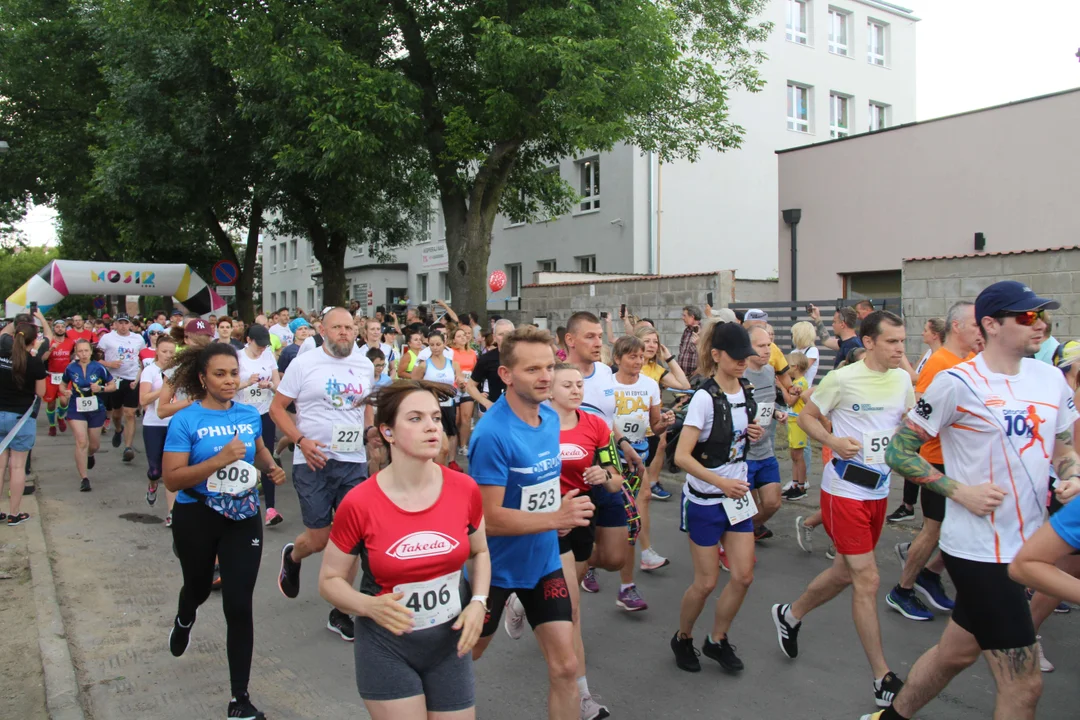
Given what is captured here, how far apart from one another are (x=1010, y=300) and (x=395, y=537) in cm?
242

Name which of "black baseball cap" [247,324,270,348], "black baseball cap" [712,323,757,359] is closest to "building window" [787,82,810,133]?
"black baseball cap" [247,324,270,348]

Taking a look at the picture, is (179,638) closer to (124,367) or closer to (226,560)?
(226,560)

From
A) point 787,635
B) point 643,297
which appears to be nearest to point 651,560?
point 787,635

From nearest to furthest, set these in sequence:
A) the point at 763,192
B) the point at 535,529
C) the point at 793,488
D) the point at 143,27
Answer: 1. the point at 535,529
2. the point at 793,488
3. the point at 143,27
4. the point at 763,192

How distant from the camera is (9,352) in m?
7.81

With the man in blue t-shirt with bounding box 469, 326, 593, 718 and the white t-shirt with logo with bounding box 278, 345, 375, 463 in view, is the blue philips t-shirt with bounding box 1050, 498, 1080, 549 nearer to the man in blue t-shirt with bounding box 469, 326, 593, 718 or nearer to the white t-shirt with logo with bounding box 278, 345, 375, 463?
the man in blue t-shirt with bounding box 469, 326, 593, 718

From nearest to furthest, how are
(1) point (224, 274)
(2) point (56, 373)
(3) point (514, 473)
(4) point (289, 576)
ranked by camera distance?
1. (3) point (514, 473)
2. (4) point (289, 576)
3. (2) point (56, 373)
4. (1) point (224, 274)

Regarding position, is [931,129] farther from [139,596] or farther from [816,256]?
[139,596]

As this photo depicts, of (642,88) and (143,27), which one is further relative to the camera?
(143,27)

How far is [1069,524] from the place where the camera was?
7.75ft

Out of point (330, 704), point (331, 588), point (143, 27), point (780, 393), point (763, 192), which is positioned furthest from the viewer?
point (763, 192)

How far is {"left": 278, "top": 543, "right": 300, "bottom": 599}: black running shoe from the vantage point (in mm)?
4695

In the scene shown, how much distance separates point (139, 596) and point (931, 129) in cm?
1865

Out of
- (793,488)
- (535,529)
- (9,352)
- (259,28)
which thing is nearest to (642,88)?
(259,28)
